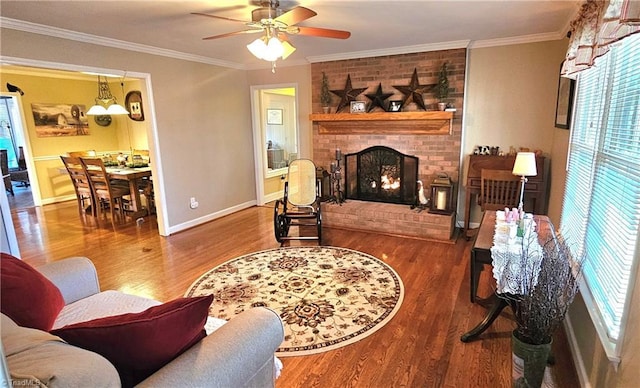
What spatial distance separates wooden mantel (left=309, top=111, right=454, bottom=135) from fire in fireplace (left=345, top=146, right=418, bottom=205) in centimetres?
30

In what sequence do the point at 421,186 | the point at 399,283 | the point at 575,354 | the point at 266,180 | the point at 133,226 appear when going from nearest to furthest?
the point at 575,354, the point at 399,283, the point at 421,186, the point at 133,226, the point at 266,180

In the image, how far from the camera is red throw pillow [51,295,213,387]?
3.37 feet

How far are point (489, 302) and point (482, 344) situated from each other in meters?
0.53

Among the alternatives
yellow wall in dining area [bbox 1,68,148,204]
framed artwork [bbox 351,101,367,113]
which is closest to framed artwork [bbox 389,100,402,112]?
framed artwork [bbox 351,101,367,113]

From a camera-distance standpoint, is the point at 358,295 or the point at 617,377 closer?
the point at 617,377

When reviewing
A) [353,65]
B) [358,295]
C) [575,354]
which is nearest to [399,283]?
[358,295]

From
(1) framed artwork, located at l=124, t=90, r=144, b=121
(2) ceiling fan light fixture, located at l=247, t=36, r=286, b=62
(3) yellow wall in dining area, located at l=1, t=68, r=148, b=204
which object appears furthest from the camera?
(1) framed artwork, located at l=124, t=90, r=144, b=121

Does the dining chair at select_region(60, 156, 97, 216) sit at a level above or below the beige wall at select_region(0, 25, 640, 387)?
below

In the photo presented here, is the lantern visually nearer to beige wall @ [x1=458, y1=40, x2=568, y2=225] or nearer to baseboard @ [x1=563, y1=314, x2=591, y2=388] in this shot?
beige wall @ [x1=458, y1=40, x2=568, y2=225]

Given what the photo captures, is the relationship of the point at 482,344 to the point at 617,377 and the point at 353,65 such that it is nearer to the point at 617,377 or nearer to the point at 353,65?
the point at 617,377

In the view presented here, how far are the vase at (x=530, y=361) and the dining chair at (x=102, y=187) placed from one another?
17.1ft

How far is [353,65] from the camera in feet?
15.7

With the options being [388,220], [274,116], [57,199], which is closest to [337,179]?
[388,220]

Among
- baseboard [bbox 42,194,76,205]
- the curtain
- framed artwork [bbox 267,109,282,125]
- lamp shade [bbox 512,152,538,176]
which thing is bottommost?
baseboard [bbox 42,194,76,205]
